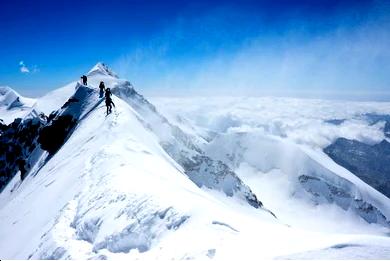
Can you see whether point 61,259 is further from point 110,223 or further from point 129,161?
point 129,161

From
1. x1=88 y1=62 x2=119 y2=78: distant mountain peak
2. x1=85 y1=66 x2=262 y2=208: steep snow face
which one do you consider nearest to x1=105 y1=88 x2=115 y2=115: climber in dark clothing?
x1=85 y1=66 x2=262 y2=208: steep snow face

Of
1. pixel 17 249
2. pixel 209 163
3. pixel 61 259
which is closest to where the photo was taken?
pixel 61 259

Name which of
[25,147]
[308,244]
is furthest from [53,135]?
[308,244]

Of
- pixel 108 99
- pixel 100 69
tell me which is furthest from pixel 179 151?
pixel 108 99

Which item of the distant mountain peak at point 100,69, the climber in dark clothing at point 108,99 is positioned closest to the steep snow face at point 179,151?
the distant mountain peak at point 100,69

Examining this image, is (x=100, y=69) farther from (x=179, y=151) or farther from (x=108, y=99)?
(x=108, y=99)

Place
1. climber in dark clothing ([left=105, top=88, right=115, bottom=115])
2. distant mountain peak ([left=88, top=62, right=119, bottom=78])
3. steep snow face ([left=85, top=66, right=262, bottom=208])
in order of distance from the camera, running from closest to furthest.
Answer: climber in dark clothing ([left=105, top=88, right=115, bottom=115])
steep snow face ([left=85, top=66, right=262, bottom=208])
distant mountain peak ([left=88, top=62, right=119, bottom=78])

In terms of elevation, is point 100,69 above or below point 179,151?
above

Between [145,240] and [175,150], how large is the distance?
317 feet

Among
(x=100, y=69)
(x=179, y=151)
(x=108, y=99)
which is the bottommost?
(x=179, y=151)

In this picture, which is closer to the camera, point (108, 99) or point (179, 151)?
point (108, 99)

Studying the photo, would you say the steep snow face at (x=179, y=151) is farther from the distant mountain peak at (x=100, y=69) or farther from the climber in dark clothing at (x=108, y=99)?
the climber in dark clothing at (x=108, y=99)

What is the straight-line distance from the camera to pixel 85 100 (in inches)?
2621

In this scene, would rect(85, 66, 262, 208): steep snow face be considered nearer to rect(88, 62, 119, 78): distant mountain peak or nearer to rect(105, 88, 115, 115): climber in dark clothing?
rect(88, 62, 119, 78): distant mountain peak
